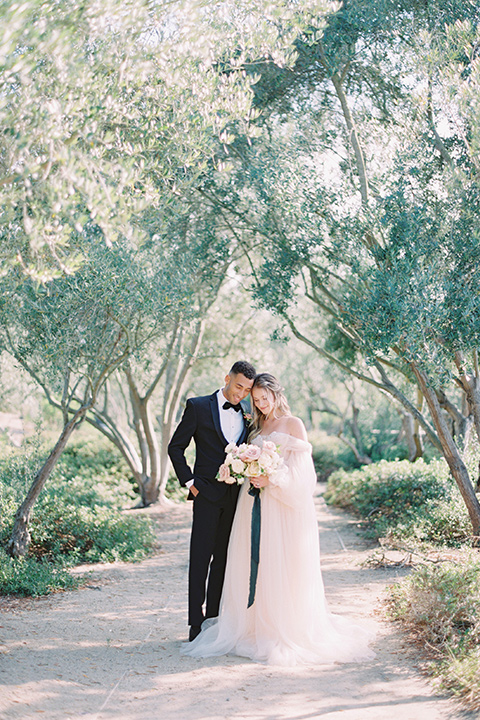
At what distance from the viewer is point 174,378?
1582 cm

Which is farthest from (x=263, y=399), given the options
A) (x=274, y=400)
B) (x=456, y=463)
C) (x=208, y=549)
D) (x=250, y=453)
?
(x=456, y=463)

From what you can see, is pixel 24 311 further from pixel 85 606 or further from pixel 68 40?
pixel 68 40

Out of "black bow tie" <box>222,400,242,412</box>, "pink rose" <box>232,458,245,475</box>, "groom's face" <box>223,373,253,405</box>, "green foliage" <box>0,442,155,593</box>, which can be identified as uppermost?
"groom's face" <box>223,373,253,405</box>

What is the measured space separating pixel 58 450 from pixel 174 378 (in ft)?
24.3

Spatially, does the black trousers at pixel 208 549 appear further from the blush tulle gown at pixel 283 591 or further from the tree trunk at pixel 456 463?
the tree trunk at pixel 456 463

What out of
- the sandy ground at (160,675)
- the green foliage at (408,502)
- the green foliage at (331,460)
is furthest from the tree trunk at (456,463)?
the green foliage at (331,460)

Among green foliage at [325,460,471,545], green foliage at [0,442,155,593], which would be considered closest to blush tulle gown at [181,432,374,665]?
green foliage at [0,442,155,593]

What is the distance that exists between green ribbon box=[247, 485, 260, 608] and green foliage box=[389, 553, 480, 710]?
142 cm

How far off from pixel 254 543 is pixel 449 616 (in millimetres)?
1644

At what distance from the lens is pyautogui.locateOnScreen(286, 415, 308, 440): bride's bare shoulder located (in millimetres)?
5609

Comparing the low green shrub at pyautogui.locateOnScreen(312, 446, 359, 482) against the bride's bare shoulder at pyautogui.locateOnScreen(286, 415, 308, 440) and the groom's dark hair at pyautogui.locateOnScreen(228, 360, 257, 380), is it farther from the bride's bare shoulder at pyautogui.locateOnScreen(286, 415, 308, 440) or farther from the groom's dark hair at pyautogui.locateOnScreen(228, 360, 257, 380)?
the groom's dark hair at pyautogui.locateOnScreen(228, 360, 257, 380)

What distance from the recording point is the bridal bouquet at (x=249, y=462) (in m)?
5.23

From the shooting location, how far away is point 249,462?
532 centimetres

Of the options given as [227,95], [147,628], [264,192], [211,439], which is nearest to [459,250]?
[264,192]
